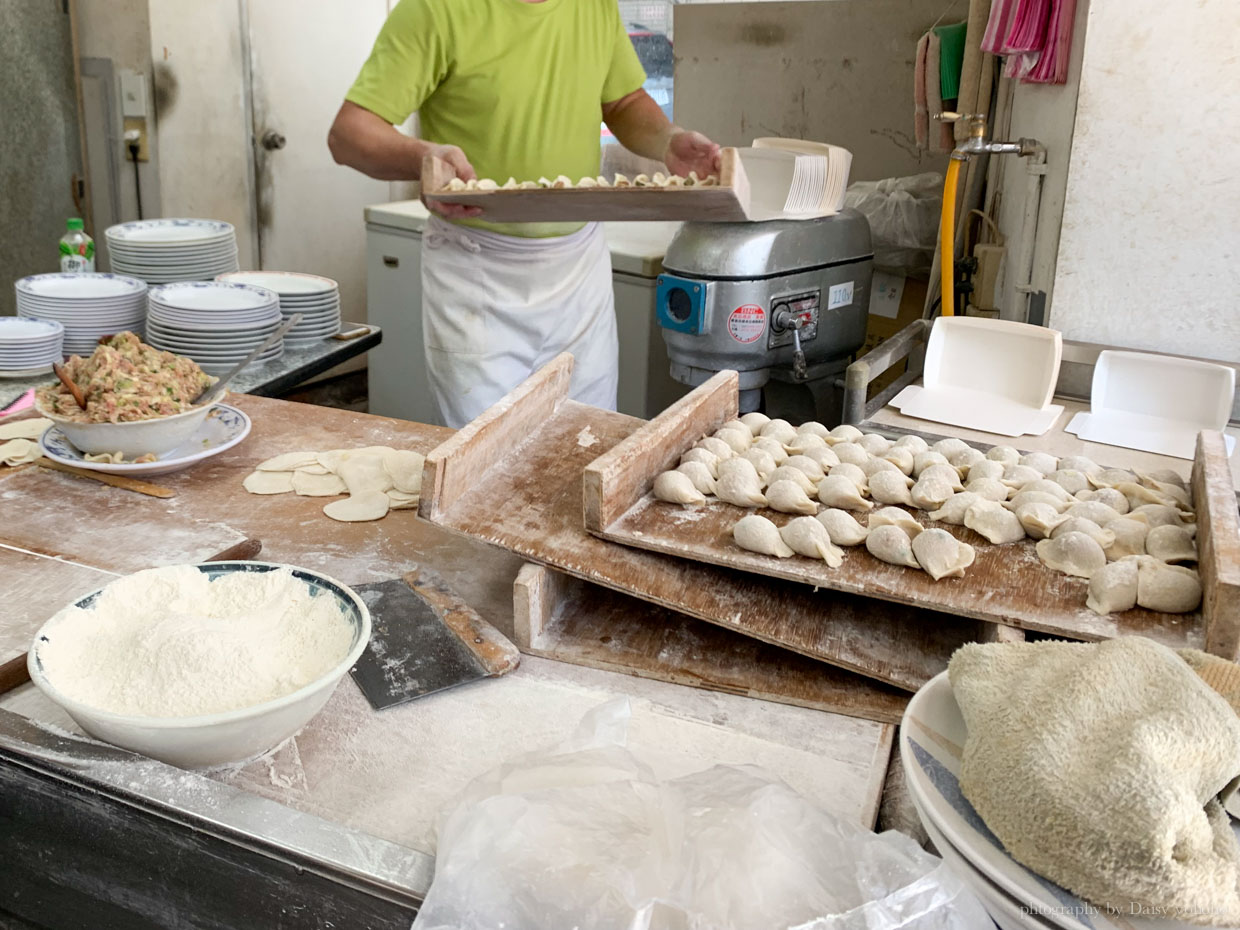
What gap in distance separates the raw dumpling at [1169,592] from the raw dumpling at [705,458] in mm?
537

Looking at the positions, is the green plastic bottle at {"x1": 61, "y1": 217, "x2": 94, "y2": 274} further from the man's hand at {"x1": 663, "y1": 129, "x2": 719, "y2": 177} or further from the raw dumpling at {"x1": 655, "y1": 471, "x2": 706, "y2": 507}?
the raw dumpling at {"x1": 655, "y1": 471, "x2": 706, "y2": 507}

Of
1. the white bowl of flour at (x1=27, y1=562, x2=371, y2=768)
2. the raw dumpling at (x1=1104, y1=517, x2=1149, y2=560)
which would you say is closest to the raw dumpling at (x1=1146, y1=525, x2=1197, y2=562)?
the raw dumpling at (x1=1104, y1=517, x2=1149, y2=560)

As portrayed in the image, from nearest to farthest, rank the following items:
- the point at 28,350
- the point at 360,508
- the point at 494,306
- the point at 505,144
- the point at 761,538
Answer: the point at 761,538 < the point at 360,508 < the point at 28,350 < the point at 505,144 < the point at 494,306

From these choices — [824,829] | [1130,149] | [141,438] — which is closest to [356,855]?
[824,829]

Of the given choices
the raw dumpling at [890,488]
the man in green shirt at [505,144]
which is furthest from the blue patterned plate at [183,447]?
the raw dumpling at [890,488]

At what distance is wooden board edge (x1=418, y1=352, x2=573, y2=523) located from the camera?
49.4 inches

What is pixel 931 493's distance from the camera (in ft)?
4.33

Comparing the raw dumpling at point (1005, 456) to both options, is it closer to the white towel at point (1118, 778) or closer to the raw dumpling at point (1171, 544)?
the raw dumpling at point (1171, 544)

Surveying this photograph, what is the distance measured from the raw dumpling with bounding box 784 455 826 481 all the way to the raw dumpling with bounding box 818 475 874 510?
50 millimetres

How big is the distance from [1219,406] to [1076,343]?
14.2 inches

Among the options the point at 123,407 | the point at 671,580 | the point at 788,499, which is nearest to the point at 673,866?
the point at 671,580

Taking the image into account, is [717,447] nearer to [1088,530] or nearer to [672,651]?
[672,651]

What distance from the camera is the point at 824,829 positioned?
81 centimetres

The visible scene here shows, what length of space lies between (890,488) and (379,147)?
1591mm
